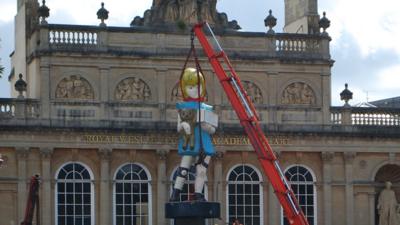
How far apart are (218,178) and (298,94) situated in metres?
4.64

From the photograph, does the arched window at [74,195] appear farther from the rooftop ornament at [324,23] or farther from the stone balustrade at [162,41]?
the rooftop ornament at [324,23]

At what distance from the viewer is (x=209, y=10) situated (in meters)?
53.3

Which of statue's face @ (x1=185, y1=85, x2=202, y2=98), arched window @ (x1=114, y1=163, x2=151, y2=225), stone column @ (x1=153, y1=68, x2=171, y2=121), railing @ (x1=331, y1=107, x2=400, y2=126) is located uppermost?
stone column @ (x1=153, y1=68, x2=171, y2=121)

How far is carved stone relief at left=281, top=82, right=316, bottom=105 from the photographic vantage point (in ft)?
176

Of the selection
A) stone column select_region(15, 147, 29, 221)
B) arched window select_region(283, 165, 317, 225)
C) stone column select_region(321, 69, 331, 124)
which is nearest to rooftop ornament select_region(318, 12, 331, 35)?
stone column select_region(321, 69, 331, 124)

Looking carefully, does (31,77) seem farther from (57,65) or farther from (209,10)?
(209,10)

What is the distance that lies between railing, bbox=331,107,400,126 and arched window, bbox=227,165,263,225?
3.94m

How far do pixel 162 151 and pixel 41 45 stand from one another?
5866 millimetres

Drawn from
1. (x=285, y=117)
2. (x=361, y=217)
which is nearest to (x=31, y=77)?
(x=285, y=117)

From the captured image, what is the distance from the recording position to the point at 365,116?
179ft

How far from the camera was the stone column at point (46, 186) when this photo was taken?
50.5 metres

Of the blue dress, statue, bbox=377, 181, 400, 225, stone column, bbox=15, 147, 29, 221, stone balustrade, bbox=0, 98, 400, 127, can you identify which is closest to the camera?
the blue dress

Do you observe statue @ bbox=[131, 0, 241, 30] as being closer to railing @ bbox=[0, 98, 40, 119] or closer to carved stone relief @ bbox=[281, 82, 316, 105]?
carved stone relief @ bbox=[281, 82, 316, 105]

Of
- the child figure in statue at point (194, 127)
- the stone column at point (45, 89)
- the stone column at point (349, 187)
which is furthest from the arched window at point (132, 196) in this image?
the child figure in statue at point (194, 127)
